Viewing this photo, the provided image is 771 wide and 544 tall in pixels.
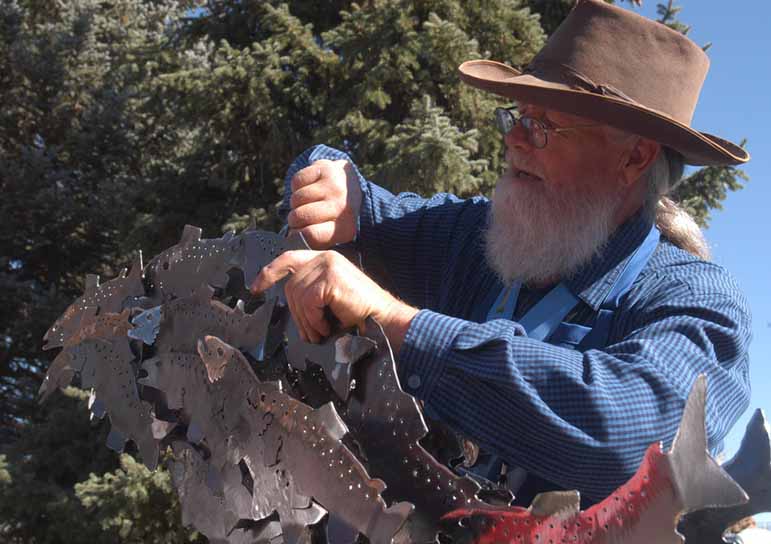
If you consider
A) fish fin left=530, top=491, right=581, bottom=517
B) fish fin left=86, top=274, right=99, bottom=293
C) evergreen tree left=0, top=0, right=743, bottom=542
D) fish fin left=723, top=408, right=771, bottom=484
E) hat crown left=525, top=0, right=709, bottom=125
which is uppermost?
hat crown left=525, top=0, right=709, bottom=125

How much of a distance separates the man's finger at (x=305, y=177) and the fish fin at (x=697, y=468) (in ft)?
3.31

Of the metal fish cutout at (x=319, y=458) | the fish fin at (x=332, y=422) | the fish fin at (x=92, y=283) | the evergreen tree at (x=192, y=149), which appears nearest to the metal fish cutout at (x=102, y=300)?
the fish fin at (x=92, y=283)

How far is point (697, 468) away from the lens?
3.49 ft

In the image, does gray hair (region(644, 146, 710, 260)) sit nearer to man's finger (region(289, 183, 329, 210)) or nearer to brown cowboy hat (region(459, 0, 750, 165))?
brown cowboy hat (region(459, 0, 750, 165))

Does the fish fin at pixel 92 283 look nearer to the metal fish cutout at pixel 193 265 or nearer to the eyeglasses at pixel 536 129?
the metal fish cutout at pixel 193 265

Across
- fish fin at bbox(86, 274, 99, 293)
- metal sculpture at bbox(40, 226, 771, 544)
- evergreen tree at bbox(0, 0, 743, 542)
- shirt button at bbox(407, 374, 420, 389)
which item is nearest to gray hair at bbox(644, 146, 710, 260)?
metal sculpture at bbox(40, 226, 771, 544)

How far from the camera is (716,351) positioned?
1.45m

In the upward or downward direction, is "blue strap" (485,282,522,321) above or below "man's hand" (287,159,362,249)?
below

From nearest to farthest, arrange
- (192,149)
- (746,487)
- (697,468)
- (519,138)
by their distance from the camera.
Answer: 1. (697,468)
2. (746,487)
3. (519,138)
4. (192,149)

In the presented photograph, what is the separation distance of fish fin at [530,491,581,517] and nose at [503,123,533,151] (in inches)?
36.8

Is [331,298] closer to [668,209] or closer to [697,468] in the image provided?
[697,468]

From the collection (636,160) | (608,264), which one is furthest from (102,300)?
(636,160)

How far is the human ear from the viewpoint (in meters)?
1.88

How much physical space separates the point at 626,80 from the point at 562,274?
443 mm
